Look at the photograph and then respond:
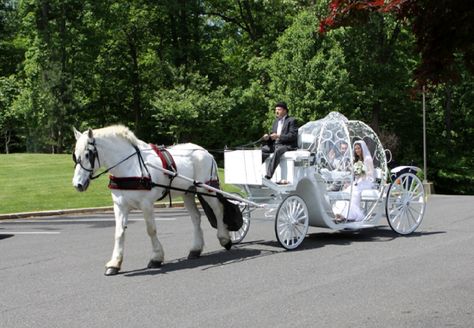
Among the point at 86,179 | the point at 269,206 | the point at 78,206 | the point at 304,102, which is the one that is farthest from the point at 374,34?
the point at 86,179

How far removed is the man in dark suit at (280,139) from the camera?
10414 mm

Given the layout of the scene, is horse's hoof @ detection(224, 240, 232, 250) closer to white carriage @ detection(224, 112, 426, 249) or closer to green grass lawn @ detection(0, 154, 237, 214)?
white carriage @ detection(224, 112, 426, 249)

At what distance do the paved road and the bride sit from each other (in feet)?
1.46

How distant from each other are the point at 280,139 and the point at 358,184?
1.95 meters

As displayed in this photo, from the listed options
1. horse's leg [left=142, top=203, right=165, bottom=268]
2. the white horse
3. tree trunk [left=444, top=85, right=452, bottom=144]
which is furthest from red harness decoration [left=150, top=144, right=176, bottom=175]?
tree trunk [left=444, top=85, right=452, bottom=144]

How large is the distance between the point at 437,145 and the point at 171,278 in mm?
37396

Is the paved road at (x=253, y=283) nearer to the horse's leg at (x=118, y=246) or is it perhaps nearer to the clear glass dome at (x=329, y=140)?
the horse's leg at (x=118, y=246)

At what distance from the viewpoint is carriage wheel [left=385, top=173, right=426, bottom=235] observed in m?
11.6

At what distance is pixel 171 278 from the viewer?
26.8ft

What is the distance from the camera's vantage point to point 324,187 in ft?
36.0

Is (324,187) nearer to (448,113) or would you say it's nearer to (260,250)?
(260,250)

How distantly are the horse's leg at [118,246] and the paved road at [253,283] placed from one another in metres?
0.20

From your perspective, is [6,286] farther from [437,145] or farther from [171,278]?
[437,145]

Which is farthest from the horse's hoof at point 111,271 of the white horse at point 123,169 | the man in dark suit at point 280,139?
the man in dark suit at point 280,139
